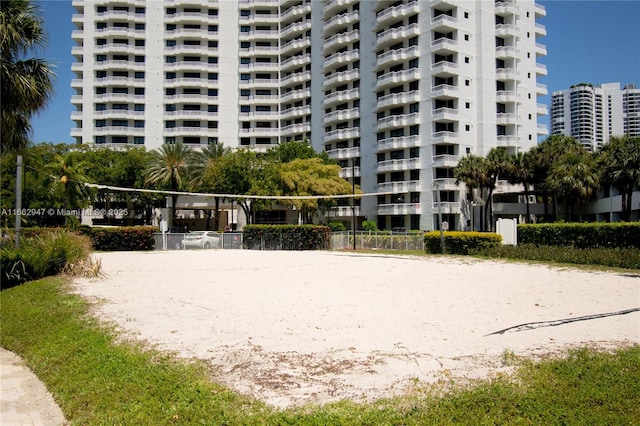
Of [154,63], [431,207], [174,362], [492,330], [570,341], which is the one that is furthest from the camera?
[154,63]

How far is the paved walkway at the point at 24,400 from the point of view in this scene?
6.10 metres

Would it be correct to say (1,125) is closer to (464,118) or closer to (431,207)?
(431,207)

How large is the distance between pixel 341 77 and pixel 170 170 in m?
25.7

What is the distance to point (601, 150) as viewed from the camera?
48594 millimetres

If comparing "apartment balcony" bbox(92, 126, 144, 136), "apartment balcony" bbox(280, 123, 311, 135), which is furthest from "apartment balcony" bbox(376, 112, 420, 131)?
"apartment balcony" bbox(92, 126, 144, 136)

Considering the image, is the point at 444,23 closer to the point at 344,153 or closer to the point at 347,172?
the point at 344,153

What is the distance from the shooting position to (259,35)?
76312mm

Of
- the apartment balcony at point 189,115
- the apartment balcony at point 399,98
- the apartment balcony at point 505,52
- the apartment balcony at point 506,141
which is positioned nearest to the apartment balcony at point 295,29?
the apartment balcony at point 189,115

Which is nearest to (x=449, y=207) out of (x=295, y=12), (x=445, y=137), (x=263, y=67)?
(x=445, y=137)

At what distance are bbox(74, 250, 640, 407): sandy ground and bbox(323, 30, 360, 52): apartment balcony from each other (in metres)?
54.3

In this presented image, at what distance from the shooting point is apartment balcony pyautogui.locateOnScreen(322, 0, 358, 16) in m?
65.7

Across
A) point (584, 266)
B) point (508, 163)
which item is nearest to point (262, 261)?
point (584, 266)

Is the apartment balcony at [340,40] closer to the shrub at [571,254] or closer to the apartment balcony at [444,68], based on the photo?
the apartment balcony at [444,68]

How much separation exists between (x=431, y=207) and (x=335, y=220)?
48.3ft
